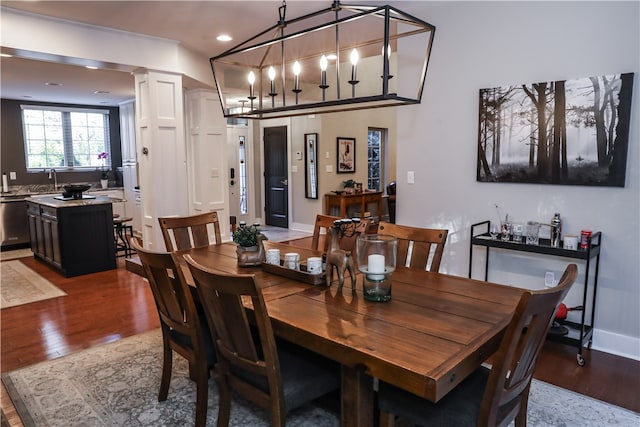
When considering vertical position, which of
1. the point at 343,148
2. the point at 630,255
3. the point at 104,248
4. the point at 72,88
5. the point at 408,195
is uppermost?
the point at 72,88

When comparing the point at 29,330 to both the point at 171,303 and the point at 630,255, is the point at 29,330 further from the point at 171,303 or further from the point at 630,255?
the point at 630,255

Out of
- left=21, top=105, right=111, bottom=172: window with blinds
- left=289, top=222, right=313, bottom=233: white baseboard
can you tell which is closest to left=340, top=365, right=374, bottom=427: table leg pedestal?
left=289, top=222, right=313, bottom=233: white baseboard

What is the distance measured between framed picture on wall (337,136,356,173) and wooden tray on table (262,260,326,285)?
18.2 feet

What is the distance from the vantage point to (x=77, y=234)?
201 inches

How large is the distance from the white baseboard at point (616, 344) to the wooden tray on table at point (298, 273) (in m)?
2.21

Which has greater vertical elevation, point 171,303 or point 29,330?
point 171,303

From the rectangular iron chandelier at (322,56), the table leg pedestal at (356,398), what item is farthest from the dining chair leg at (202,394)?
the rectangular iron chandelier at (322,56)

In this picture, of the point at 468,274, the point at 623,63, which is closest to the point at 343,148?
the point at 468,274

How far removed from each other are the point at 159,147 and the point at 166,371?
2982mm

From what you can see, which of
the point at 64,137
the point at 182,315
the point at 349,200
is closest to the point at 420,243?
the point at 182,315

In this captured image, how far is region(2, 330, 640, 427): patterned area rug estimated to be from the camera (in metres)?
2.22

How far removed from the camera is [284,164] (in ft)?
26.5

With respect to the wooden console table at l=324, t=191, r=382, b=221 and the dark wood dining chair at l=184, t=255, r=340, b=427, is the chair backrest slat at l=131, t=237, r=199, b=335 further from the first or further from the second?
the wooden console table at l=324, t=191, r=382, b=221

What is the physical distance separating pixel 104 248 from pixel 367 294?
14.8 feet
